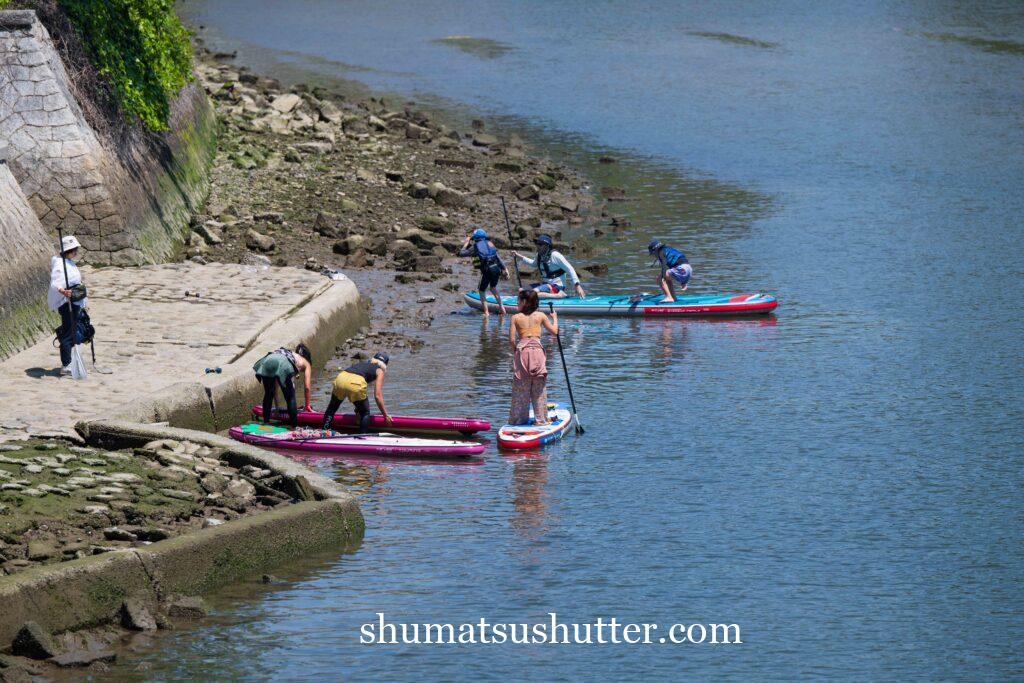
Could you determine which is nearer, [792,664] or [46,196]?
[792,664]

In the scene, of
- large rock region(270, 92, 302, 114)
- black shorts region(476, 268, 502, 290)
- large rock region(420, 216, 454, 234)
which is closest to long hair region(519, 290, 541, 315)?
black shorts region(476, 268, 502, 290)

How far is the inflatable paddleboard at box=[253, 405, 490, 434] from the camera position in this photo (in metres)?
22.3

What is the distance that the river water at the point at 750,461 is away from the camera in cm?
1564

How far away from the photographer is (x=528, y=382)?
73.6ft

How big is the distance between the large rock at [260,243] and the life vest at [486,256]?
20.4 ft

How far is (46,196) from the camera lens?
29266 millimetres

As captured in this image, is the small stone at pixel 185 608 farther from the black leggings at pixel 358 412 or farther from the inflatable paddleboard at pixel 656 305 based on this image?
the inflatable paddleboard at pixel 656 305

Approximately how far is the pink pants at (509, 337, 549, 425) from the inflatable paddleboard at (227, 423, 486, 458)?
1184mm

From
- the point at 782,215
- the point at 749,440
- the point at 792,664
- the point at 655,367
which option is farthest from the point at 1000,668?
the point at 782,215

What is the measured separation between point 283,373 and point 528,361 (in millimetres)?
3656

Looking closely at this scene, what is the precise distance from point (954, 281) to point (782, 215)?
27.8 ft

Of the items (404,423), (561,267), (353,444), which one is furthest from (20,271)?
(561,267)

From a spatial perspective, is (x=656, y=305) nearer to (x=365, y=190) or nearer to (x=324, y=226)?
(x=324, y=226)

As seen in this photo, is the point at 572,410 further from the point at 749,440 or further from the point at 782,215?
the point at 782,215
